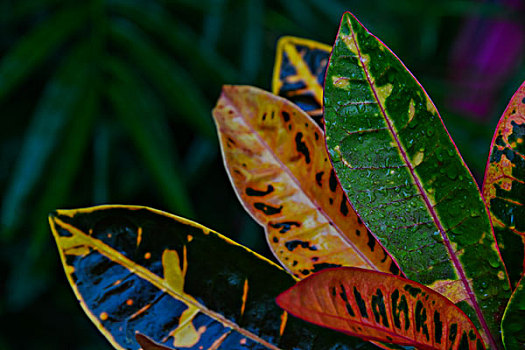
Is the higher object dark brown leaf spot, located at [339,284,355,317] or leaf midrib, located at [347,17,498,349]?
leaf midrib, located at [347,17,498,349]

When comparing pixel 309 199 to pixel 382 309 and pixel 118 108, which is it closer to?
pixel 382 309

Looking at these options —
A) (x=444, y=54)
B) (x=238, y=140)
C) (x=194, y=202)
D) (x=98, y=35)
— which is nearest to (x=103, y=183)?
(x=98, y=35)

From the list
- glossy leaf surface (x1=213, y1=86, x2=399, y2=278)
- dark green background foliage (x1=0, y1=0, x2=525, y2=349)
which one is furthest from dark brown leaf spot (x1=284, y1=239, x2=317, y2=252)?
dark green background foliage (x1=0, y1=0, x2=525, y2=349)

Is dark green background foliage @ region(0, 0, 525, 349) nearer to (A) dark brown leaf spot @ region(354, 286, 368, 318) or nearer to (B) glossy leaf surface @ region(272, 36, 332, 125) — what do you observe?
(B) glossy leaf surface @ region(272, 36, 332, 125)

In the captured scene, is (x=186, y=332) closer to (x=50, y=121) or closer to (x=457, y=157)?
(x=457, y=157)

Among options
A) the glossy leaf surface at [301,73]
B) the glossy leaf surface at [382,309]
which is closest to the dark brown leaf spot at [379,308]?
the glossy leaf surface at [382,309]

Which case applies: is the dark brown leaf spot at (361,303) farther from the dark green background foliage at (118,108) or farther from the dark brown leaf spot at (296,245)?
the dark green background foliage at (118,108)
